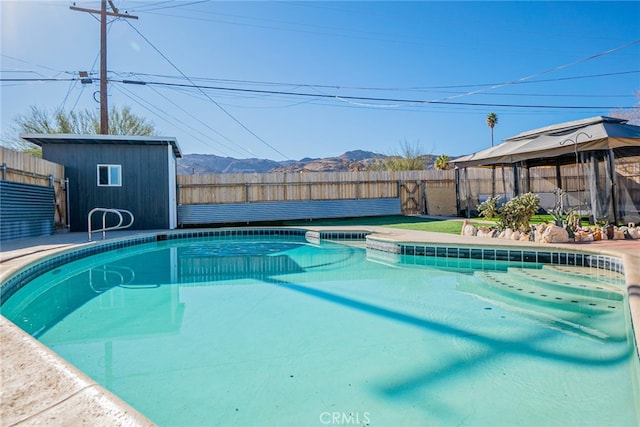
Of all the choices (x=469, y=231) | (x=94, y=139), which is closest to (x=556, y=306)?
(x=469, y=231)

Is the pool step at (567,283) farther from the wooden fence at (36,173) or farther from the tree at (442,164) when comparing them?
the tree at (442,164)

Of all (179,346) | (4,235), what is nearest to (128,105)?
(4,235)

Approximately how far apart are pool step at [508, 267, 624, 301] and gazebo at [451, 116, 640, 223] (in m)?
2.53

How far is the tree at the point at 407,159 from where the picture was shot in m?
21.7

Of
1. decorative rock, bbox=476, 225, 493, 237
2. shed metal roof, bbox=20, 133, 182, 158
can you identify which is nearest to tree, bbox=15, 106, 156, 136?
shed metal roof, bbox=20, 133, 182, 158

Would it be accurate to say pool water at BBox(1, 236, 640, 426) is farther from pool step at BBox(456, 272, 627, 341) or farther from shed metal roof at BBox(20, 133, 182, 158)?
shed metal roof at BBox(20, 133, 182, 158)

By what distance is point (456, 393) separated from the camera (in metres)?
2.34

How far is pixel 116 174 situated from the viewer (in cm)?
1121

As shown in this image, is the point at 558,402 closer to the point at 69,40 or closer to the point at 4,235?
the point at 4,235

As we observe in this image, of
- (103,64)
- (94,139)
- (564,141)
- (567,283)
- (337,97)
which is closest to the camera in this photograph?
(567,283)

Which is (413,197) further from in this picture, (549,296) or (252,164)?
(252,164)

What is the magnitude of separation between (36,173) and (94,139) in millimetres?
1838

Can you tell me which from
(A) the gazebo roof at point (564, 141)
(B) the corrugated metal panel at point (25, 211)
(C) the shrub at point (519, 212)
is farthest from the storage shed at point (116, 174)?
(A) the gazebo roof at point (564, 141)

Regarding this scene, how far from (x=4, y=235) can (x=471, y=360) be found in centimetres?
921
